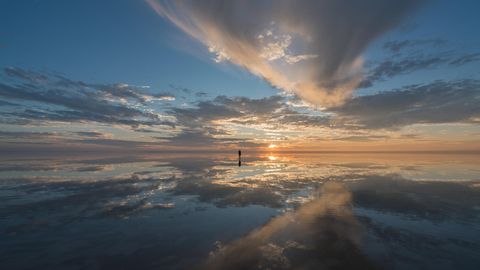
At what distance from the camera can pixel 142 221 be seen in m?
14.3

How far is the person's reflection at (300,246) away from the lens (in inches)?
368

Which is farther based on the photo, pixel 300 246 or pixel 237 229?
pixel 237 229

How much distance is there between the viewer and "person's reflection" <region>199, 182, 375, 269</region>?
9344 millimetres

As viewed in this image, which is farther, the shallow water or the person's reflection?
the shallow water

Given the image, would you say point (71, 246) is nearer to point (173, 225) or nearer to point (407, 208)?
point (173, 225)

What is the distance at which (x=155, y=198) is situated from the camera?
20031 mm

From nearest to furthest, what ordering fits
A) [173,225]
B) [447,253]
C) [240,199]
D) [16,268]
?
[16,268]
[447,253]
[173,225]
[240,199]

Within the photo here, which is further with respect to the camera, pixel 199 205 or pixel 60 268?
pixel 199 205

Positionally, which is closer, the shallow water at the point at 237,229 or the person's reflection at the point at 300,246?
the person's reflection at the point at 300,246

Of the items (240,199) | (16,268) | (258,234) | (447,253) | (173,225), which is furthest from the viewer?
(240,199)

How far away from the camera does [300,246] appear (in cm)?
1093

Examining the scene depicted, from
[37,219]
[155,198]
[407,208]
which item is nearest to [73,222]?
[37,219]

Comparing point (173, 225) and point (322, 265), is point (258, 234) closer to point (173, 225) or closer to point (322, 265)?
point (322, 265)

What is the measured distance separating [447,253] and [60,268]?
49.6 ft
